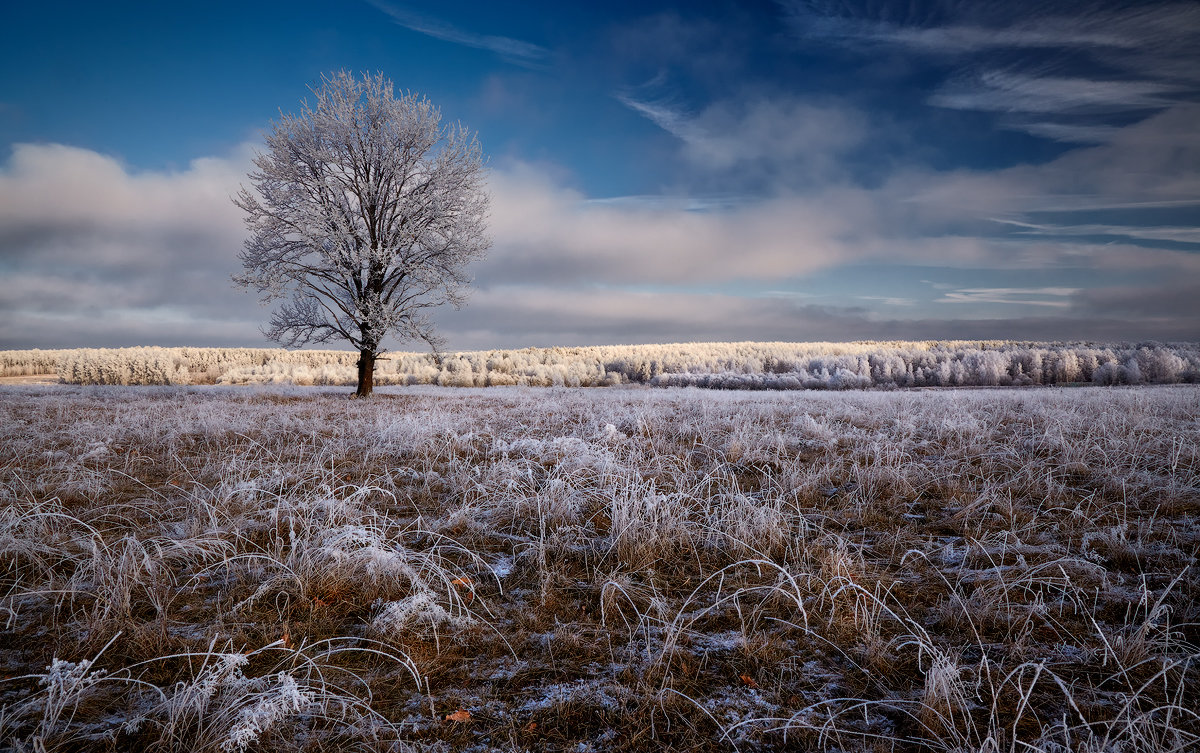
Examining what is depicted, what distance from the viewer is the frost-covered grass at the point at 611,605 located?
7.00 ft

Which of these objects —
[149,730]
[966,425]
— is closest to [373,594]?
[149,730]

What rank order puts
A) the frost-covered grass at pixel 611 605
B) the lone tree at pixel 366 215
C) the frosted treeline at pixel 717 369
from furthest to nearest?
1. the frosted treeline at pixel 717 369
2. the lone tree at pixel 366 215
3. the frost-covered grass at pixel 611 605

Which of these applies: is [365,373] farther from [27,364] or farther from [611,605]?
[27,364]

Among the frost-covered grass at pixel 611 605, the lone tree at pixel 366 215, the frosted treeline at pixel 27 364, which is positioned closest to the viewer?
the frost-covered grass at pixel 611 605

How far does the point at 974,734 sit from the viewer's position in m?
2.11

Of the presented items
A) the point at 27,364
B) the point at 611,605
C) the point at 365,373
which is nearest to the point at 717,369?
the point at 365,373

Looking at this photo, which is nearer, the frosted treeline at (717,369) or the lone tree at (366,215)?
the lone tree at (366,215)

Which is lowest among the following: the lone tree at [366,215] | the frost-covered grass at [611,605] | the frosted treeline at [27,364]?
the frost-covered grass at [611,605]

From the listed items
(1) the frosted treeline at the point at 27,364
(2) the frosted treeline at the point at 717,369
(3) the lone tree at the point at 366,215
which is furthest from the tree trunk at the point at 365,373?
(1) the frosted treeline at the point at 27,364

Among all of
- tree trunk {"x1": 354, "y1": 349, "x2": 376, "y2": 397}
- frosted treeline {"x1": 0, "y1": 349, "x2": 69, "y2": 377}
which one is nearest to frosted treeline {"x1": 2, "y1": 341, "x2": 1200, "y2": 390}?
frosted treeline {"x1": 0, "y1": 349, "x2": 69, "y2": 377}

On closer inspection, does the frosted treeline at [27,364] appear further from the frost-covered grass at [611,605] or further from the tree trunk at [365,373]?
the frost-covered grass at [611,605]

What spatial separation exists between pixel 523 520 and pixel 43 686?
9.47 feet

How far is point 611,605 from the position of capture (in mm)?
3068

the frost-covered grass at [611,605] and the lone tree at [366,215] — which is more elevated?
the lone tree at [366,215]
